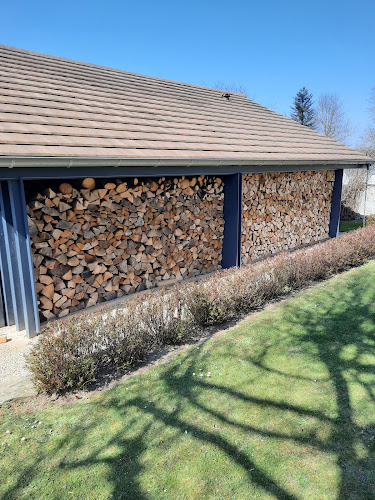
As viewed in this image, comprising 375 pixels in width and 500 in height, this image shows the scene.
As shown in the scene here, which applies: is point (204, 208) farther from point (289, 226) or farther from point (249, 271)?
point (289, 226)

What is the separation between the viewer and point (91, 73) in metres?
7.28

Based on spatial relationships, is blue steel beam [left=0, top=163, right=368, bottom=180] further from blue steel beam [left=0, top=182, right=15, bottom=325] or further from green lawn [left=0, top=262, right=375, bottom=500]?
green lawn [left=0, top=262, right=375, bottom=500]

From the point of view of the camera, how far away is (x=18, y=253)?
4.00 metres

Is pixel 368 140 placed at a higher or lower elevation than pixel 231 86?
lower

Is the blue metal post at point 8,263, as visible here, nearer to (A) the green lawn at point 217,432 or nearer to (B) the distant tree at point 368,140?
(A) the green lawn at point 217,432

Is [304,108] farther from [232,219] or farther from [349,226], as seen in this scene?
[232,219]

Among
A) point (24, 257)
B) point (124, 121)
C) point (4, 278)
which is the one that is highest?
point (124, 121)

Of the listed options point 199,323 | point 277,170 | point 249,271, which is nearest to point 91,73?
point 277,170

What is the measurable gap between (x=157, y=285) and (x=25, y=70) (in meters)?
4.15

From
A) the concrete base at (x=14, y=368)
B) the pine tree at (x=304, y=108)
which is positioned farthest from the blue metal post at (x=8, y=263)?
the pine tree at (x=304, y=108)

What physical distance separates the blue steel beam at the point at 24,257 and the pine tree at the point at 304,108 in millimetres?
34720

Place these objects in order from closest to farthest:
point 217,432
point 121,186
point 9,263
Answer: point 217,432 → point 9,263 → point 121,186

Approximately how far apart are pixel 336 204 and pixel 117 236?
7007mm

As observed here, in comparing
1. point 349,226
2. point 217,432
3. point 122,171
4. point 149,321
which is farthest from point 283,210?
point 217,432
